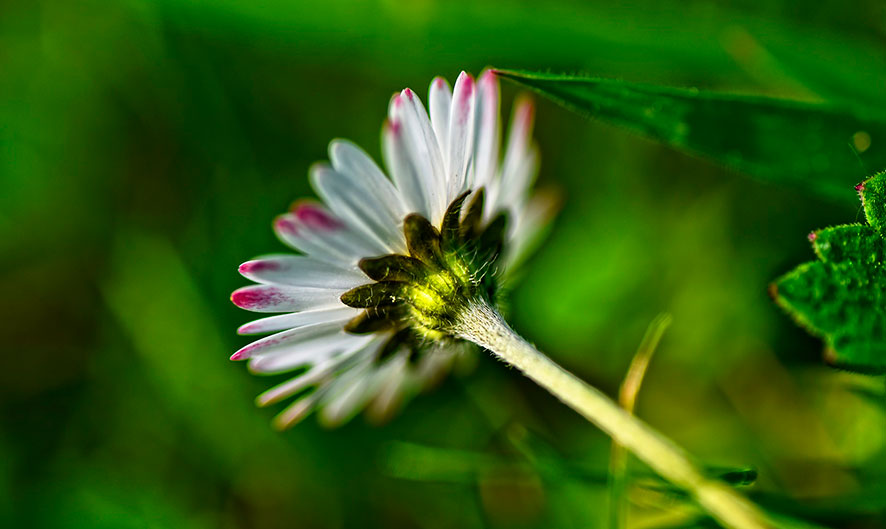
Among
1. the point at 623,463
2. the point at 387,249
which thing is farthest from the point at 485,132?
the point at 623,463

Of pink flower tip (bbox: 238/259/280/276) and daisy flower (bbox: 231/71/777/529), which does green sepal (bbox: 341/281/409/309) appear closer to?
daisy flower (bbox: 231/71/777/529)

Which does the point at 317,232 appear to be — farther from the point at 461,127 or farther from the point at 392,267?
the point at 461,127

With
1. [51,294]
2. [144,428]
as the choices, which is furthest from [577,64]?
[51,294]

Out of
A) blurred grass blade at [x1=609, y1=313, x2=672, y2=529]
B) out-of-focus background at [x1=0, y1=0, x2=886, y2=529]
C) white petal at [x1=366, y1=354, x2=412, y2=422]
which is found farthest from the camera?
out-of-focus background at [x1=0, y1=0, x2=886, y2=529]

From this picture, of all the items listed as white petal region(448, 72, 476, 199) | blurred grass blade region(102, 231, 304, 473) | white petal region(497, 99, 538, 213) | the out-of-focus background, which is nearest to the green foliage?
white petal region(448, 72, 476, 199)

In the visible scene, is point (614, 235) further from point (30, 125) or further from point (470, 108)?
point (30, 125)

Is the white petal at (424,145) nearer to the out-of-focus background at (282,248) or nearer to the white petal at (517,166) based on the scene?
the white petal at (517,166)

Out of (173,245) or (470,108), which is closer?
(470,108)
